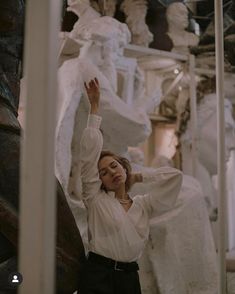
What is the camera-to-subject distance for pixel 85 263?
1373mm

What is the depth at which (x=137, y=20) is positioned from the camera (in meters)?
3.39

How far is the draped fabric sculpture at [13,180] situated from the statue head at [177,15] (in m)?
2.31

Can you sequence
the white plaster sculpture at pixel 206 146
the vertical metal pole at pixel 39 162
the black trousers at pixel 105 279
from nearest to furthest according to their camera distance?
the vertical metal pole at pixel 39 162 → the black trousers at pixel 105 279 → the white plaster sculpture at pixel 206 146

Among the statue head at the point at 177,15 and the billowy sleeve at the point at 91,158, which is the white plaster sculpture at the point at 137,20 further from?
the billowy sleeve at the point at 91,158

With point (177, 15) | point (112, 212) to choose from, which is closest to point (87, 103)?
point (112, 212)

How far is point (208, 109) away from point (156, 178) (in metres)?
2.14

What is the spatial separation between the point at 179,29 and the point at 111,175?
231 cm

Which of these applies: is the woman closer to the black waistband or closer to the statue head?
the black waistband

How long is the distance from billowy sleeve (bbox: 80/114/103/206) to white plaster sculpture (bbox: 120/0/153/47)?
2.01 m

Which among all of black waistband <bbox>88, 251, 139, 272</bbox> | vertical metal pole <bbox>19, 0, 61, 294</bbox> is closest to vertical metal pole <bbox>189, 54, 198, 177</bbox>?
black waistband <bbox>88, 251, 139, 272</bbox>

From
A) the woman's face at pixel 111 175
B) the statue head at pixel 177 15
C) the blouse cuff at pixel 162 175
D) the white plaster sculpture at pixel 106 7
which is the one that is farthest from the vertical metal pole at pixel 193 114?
the woman's face at pixel 111 175

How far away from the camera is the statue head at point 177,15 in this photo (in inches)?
136

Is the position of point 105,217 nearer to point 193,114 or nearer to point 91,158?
point 91,158

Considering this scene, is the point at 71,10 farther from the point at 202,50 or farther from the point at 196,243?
the point at 196,243
